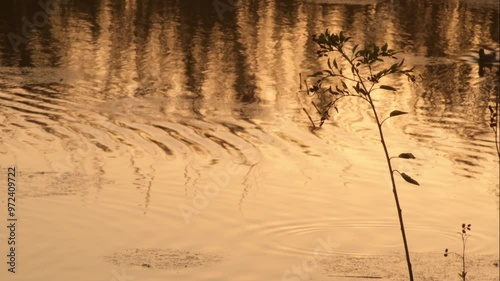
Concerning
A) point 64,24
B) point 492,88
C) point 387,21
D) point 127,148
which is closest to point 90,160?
point 127,148

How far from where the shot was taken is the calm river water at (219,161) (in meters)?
11.8

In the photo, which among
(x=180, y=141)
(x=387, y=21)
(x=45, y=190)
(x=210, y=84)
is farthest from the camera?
(x=387, y=21)

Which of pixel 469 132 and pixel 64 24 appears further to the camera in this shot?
pixel 64 24

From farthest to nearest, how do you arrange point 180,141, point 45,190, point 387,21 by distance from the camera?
point 387,21 < point 180,141 < point 45,190

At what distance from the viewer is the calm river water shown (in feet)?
38.5

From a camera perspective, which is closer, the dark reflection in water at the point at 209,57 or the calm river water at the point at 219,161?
the calm river water at the point at 219,161

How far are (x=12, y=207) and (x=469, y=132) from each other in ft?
23.8

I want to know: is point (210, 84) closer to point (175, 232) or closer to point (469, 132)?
point (469, 132)

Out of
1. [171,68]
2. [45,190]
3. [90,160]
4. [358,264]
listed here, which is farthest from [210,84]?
[358,264]

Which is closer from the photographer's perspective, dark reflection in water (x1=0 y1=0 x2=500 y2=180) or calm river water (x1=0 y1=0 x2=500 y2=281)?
calm river water (x1=0 y1=0 x2=500 y2=281)

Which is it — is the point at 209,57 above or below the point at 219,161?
below

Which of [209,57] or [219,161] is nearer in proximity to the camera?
[219,161]

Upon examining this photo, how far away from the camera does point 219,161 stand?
49.2 ft

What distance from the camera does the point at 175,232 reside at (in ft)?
40.3
